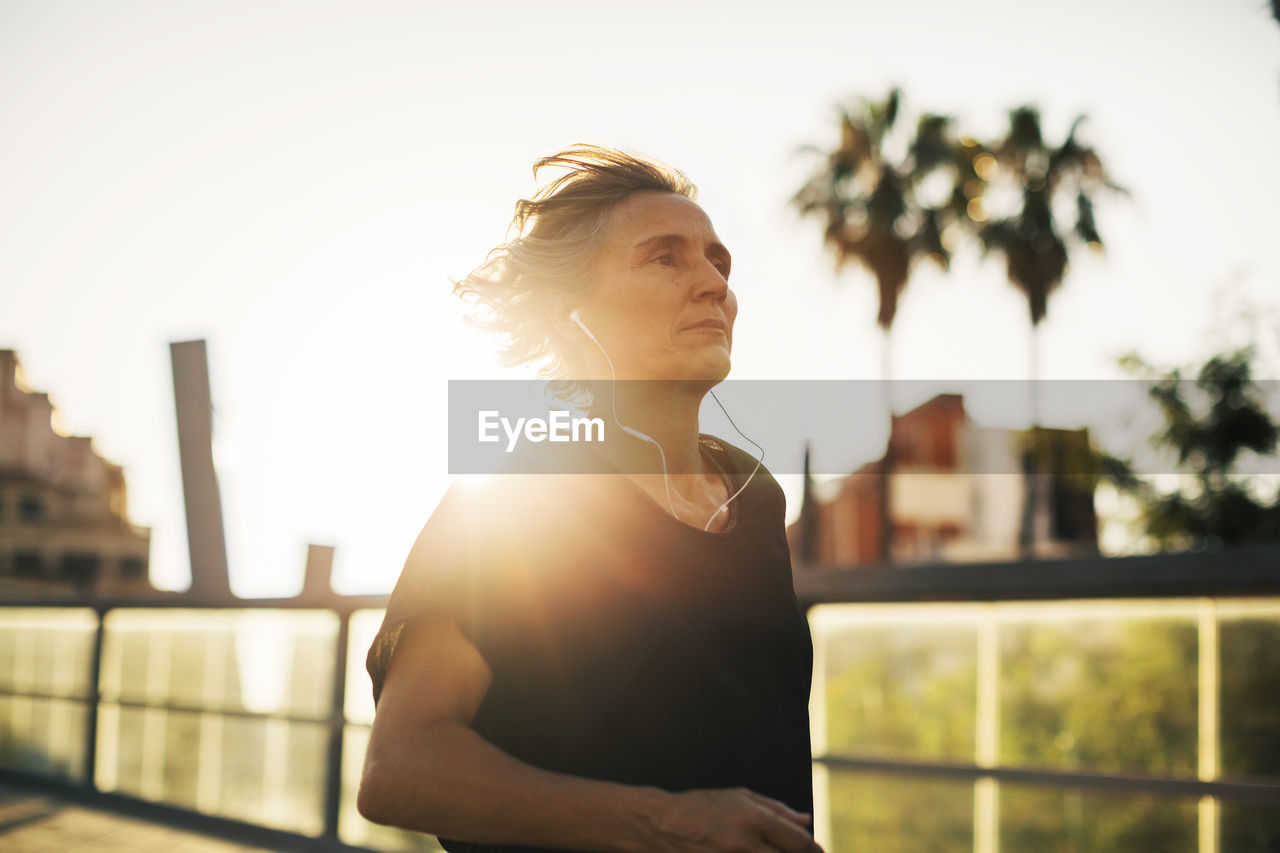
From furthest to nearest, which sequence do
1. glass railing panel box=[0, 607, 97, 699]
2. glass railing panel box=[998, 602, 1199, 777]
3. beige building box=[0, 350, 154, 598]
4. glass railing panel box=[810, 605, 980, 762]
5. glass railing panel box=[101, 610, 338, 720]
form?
beige building box=[0, 350, 154, 598], glass railing panel box=[0, 607, 97, 699], glass railing panel box=[101, 610, 338, 720], glass railing panel box=[810, 605, 980, 762], glass railing panel box=[998, 602, 1199, 777]

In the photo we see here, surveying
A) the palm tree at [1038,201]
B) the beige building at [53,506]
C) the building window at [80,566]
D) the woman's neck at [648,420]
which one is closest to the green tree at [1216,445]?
the palm tree at [1038,201]

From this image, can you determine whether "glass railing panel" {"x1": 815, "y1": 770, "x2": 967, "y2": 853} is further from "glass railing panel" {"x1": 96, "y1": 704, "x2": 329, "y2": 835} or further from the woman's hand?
the woman's hand

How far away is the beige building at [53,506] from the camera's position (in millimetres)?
56812

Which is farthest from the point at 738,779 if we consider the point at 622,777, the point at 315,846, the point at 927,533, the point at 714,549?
the point at 927,533

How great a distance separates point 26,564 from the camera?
59.7 m

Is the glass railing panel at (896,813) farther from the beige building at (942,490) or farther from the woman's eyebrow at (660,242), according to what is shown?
the beige building at (942,490)

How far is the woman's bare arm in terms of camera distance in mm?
1062

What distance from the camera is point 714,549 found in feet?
4.41

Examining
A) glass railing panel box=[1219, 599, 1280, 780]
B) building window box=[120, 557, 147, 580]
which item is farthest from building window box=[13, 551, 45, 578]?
glass railing panel box=[1219, 599, 1280, 780]

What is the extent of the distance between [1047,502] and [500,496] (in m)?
33.2

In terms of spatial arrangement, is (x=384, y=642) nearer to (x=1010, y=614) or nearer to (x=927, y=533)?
(x=1010, y=614)

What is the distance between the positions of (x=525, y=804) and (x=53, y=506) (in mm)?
68644

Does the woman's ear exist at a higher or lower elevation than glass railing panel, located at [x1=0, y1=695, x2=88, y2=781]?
higher

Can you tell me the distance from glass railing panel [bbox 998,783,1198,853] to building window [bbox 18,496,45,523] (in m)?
65.3
